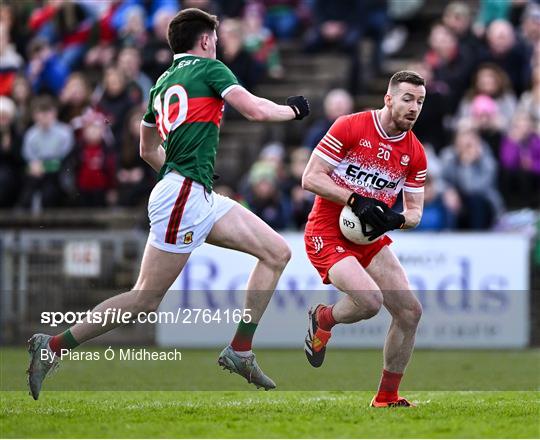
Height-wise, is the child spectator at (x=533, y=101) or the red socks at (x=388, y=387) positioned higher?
the child spectator at (x=533, y=101)

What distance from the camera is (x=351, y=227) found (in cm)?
1027

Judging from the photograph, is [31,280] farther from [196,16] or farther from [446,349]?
[196,16]

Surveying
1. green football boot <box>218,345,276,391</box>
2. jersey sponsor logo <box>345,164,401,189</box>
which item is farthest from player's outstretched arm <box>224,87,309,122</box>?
green football boot <box>218,345,276,391</box>

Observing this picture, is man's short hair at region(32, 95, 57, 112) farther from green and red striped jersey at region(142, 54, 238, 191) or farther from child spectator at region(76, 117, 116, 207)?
green and red striped jersey at region(142, 54, 238, 191)

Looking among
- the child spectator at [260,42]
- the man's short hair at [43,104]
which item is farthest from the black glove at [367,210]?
the child spectator at [260,42]

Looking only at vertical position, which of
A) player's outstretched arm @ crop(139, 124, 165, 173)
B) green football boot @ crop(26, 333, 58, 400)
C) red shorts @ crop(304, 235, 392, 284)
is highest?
player's outstretched arm @ crop(139, 124, 165, 173)

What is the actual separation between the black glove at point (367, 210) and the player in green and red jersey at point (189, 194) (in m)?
0.59

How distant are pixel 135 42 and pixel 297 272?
549 cm

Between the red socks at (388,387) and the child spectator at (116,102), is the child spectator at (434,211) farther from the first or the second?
the red socks at (388,387)

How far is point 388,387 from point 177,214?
2.06 m

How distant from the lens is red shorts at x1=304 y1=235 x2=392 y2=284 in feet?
34.1

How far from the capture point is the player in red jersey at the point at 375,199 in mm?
10180

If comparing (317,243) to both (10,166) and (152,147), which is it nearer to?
(152,147)

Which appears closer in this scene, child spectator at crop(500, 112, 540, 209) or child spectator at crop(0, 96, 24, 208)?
child spectator at crop(500, 112, 540, 209)
